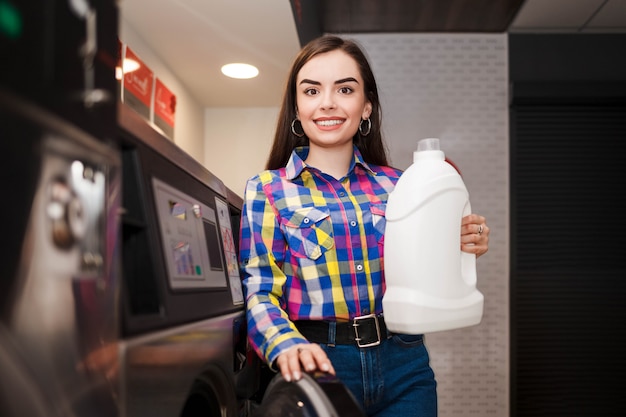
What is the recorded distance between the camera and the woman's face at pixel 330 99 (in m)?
1.46

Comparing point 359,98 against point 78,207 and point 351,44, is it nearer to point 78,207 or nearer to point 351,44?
point 351,44

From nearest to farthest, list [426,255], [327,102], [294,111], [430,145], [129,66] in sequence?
[426,255] → [430,145] → [327,102] → [294,111] → [129,66]

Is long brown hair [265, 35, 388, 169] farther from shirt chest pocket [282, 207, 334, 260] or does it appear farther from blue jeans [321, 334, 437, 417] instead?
blue jeans [321, 334, 437, 417]

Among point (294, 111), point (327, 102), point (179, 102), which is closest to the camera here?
point (327, 102)

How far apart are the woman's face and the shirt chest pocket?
23 cm

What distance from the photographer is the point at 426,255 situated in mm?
1233

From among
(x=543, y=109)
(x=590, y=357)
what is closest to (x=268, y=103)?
(x=543, y=109)

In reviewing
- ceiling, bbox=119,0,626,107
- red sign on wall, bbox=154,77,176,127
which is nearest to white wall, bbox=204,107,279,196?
ceiling, bbox=119,0,626,107

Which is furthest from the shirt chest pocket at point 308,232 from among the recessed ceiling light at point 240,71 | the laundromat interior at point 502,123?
the recessed ceiling light at point 240,71

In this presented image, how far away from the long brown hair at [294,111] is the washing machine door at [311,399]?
76 centimetres

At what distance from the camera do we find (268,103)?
4.64m

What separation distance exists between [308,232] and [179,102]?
9.60 feet

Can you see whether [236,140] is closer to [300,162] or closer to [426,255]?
[300,162]

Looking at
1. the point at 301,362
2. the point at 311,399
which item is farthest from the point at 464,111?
the point at 311,399
